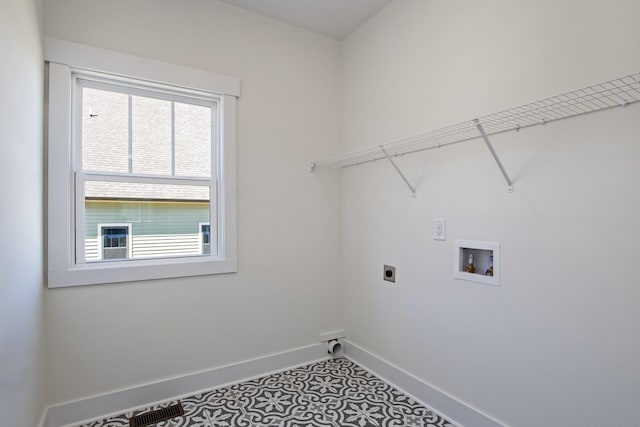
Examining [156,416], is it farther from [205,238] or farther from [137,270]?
[205,238]

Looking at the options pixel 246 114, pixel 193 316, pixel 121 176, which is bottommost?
pixel 193 316

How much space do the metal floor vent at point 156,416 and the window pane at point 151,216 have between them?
35.5 inches

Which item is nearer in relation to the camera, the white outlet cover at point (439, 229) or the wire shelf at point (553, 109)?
the wire shelf at point (553, 109)

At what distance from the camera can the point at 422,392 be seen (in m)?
2.06

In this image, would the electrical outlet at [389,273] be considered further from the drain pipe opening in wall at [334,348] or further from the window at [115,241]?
the window at [115,241]

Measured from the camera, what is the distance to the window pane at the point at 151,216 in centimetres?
201

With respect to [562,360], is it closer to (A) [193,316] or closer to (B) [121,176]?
(A) [193,316]

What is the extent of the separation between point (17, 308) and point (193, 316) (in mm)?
1002

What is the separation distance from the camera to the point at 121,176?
6.73 ft

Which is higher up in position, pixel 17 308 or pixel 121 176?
pixel 121 176

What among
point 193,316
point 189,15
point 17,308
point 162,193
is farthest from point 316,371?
point 189,15

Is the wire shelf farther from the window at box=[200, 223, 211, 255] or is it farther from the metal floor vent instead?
the metal floor vent

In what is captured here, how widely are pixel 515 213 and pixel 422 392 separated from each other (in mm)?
1214

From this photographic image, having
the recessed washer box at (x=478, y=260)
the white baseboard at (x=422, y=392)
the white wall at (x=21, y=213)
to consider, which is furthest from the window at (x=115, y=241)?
the recessed washer box at (x=478, y=260)
